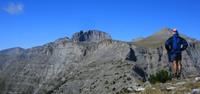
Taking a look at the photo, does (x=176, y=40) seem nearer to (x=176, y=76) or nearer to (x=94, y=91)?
(x=176, y=76)

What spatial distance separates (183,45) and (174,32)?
1.08 m

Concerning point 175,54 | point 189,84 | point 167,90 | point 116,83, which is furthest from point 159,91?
point 116,83

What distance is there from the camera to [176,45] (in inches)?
1081

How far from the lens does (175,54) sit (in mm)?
27438

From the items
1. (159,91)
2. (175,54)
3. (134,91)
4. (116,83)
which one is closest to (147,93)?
(159,91)

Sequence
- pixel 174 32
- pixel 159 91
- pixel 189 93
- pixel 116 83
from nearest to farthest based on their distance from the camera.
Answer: pixel 189 93 → pixel 159 91 → pixel 174 32 → pixel 116 83

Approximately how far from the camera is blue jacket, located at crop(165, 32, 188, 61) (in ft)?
89.9

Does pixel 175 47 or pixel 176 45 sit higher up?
pixel 176 45

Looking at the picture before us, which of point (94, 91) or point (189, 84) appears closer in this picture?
point (189, 84)

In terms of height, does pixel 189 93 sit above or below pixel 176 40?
→ below

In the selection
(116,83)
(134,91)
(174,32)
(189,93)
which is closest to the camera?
(189,93)

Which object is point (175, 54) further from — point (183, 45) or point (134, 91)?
point (134, 91)

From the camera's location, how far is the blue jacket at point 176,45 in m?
27.4

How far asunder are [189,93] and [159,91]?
2.58 metres
